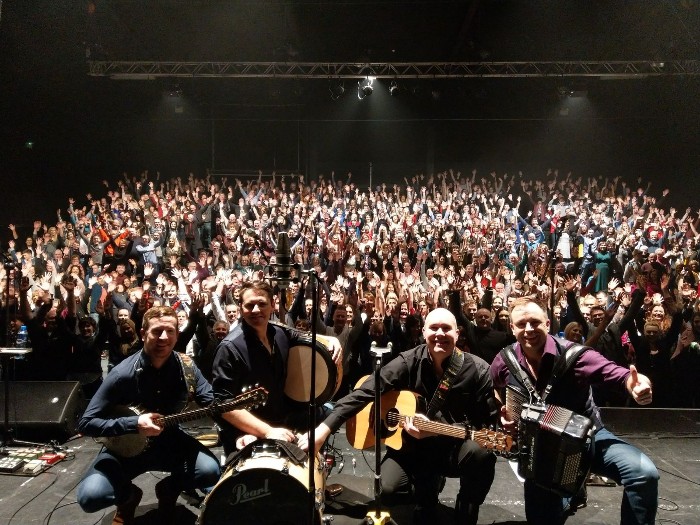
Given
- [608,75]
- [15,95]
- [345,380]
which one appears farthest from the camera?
[608,75]

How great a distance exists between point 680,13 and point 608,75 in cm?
166

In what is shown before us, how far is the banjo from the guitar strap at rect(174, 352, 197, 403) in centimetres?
11

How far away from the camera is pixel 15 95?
10.3m

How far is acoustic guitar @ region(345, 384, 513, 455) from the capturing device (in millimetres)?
3289

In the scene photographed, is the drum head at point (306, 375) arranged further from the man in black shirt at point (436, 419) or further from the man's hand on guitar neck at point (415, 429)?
the man's hand on guitar neck at point (415, 429)

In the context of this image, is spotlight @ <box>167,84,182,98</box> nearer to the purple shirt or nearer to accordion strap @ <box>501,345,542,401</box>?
accordion strap @ <box>501,345,542,401</box>

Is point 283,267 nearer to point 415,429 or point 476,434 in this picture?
point 415,429

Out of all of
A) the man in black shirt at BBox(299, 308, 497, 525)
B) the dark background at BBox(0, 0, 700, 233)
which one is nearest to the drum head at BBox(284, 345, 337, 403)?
the man in black shirt at BBox(299, 308, 497, 525)

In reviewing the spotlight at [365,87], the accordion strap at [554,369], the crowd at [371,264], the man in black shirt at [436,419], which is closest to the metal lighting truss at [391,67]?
the spotlight at [365,87]

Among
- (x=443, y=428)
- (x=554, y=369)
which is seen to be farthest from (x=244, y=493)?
(x=554, y=369)

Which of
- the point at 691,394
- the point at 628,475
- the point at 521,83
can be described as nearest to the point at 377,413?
the point at 628,475

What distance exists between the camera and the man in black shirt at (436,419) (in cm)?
338

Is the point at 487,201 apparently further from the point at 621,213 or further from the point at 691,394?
the point at 691,394

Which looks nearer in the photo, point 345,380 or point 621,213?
point 345,380
